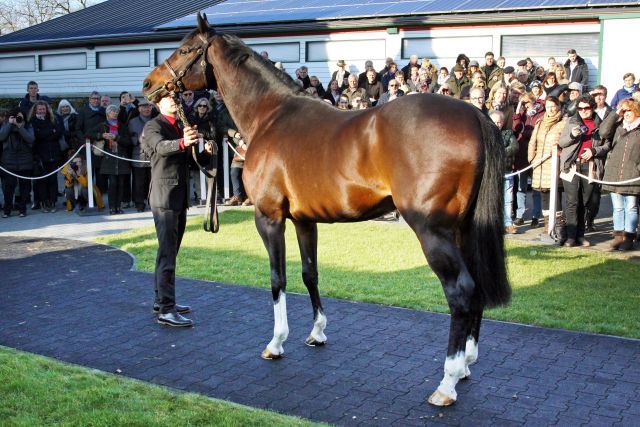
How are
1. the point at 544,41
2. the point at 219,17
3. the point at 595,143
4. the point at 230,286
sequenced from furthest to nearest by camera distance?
the point at 219,17 → the point at 544,41 → the point at 595,143 → the point at 230,286

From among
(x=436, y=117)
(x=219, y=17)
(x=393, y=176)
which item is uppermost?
(x=219, y=17)

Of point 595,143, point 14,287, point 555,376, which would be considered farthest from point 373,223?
point 555,376

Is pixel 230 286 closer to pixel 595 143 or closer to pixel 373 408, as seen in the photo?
pixel 373 408

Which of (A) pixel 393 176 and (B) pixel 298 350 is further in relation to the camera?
(B) pixel 298 350

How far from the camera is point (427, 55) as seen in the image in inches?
749

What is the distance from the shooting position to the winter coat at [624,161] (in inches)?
374

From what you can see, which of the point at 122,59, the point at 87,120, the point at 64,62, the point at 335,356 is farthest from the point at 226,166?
the point at 64,62

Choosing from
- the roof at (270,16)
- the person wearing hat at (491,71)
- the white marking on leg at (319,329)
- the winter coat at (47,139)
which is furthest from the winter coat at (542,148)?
the winter coat at (47,139)

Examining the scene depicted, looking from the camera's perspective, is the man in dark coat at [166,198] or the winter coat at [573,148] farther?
the winter coat at [573,148]

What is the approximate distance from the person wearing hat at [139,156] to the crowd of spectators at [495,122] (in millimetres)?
20

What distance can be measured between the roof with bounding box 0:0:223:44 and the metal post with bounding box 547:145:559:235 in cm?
1854

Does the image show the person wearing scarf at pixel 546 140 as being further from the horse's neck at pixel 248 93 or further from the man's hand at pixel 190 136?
the man's hand at pixel 190 136

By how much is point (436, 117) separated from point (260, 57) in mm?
2040

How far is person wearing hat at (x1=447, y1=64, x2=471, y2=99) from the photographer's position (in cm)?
1430
